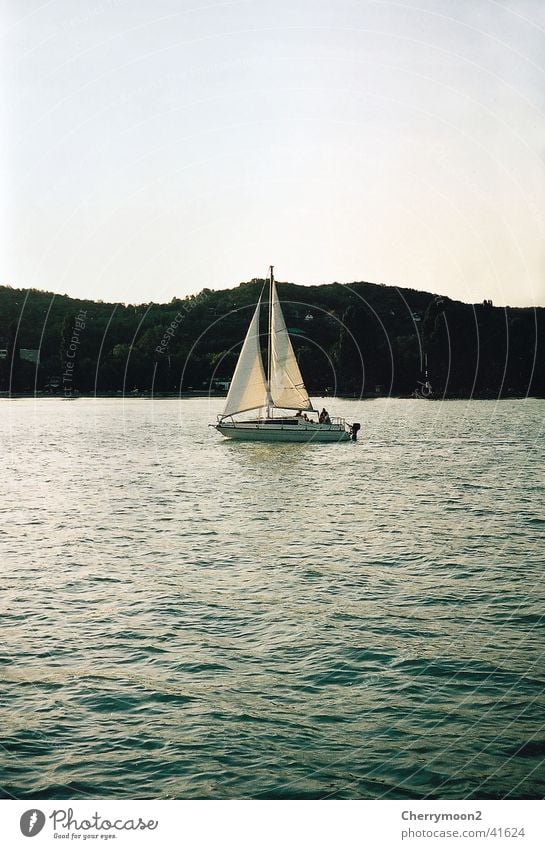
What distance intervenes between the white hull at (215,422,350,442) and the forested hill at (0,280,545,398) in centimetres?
3917

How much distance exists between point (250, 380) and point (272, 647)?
45209 millimetres

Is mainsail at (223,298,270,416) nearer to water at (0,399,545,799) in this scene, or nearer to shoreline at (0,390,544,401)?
water at (0,399,545,799)

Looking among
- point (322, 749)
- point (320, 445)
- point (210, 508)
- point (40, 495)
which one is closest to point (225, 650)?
point (322, 749)

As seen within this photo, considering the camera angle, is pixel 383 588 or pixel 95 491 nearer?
pixel 383 588

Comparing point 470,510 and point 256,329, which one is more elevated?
point 256,329

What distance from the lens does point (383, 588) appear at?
1717 cm

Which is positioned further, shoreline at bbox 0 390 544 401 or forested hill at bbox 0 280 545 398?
shoreline at bbox 0 390 544 401

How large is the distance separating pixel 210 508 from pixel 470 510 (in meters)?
9.06

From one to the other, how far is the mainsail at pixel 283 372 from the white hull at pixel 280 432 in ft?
7.70

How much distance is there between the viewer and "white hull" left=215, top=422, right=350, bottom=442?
56.2 metres
